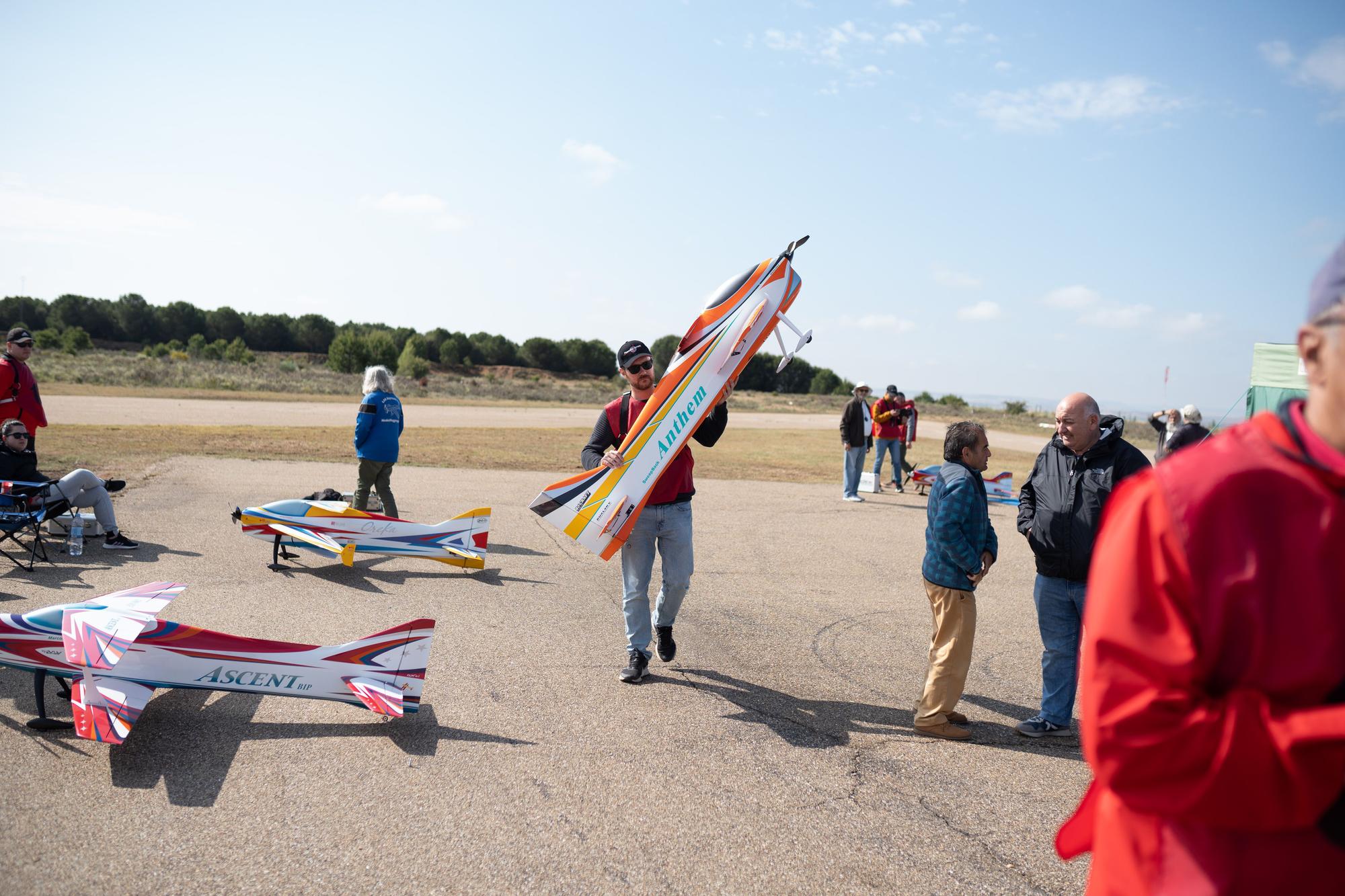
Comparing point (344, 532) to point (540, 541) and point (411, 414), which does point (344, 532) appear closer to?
point (540, 541)

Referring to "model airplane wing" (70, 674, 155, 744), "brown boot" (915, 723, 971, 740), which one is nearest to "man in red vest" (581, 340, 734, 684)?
"brown boot" (915, 723, 971, 740)

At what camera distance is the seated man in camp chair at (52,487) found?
26.6ft

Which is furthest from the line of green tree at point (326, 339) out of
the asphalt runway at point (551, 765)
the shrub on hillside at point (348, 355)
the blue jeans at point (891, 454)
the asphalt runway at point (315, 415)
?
the asphalt runway at point (551, 765)

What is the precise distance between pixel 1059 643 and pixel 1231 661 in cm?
391

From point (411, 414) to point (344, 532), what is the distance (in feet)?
88.9

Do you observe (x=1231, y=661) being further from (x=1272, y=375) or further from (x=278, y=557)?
(x=1272, y=375)

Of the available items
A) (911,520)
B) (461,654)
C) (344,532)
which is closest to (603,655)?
(461,654)

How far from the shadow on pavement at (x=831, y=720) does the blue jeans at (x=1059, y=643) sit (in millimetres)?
194

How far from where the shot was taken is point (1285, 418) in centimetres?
136

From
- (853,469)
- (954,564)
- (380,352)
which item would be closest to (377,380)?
(954,564)

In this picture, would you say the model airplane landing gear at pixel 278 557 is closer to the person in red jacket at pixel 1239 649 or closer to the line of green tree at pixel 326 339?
the person in red jacket at pixel 1239 649

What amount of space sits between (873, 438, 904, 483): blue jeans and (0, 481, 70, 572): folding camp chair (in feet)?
40.7

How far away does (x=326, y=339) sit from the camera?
104 metres

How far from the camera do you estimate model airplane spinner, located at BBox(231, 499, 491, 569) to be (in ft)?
26.3
